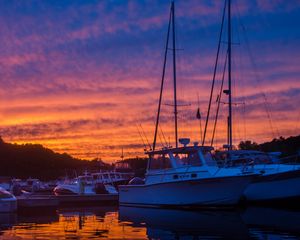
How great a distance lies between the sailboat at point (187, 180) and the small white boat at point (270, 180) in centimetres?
213

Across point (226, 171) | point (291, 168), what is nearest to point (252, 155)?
point (291, 168)

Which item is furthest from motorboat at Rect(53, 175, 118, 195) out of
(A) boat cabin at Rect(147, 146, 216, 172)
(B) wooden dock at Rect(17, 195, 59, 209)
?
(A) boat cabin at Rect(147, 146, 216, 172)

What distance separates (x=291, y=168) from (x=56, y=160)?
383ft

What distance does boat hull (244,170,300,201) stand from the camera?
1377 inches

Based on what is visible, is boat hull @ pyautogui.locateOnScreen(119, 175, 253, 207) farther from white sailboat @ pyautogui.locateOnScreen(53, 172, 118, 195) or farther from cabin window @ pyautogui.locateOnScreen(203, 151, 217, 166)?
white sailboat @ pyautogui.locateOnScreen(53, 172, 118, 195)

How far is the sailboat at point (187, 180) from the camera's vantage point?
3375 cm

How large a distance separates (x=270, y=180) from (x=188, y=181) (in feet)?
17.9

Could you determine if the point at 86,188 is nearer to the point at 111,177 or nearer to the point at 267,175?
the point at 111,177

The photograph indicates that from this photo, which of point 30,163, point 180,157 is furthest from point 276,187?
point 30,163

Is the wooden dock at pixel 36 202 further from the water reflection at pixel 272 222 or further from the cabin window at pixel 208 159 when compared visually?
the water reflection at pixel 272 222

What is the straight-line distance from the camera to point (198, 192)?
3434 centimetres

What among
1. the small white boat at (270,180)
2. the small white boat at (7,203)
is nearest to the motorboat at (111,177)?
the small white boat at (270,180)

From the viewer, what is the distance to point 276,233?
21891 millimetres

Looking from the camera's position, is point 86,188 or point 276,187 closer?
point 276,187
